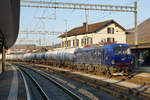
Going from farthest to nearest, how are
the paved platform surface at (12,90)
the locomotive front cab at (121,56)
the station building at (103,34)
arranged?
the station building at (103,34) < the locomotive front cab at (121,56) < the paved platform surface at (12,90)

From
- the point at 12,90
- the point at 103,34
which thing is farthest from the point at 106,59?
the point at 103,34

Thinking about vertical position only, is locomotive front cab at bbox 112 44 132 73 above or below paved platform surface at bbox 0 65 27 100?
above

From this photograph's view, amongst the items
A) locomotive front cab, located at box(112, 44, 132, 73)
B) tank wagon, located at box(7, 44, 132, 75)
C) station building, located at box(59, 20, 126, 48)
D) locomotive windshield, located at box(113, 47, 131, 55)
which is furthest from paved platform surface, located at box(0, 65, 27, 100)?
station building, located at box(59, 20, 126, 48)

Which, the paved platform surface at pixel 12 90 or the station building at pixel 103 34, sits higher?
the station building at pixel 103 34

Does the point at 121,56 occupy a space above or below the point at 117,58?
above

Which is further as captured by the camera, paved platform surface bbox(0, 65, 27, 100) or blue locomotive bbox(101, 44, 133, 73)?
blue locomotive bbox(101, 44, 133, 73)

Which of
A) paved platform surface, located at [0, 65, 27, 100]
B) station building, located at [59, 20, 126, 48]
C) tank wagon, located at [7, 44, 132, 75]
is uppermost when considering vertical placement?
station building, located at [59, 20, 126, 48]

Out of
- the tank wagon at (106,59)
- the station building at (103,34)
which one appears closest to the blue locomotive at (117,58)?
the tank wagon at (106,59)

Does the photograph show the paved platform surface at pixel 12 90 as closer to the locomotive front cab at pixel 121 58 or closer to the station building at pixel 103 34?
the locomotive front cab at pixel 121 58

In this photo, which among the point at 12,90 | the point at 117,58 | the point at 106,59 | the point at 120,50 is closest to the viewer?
the point at 12,90

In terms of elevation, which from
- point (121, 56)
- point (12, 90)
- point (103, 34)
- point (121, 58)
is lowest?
point (12, 90)

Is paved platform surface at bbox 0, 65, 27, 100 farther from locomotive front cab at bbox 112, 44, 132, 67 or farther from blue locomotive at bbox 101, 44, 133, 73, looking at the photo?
locomotive front cab at bbox 112, 44, 132, 67

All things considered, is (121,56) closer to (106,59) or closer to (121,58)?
(121,58)

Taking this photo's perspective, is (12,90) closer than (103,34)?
Yes
